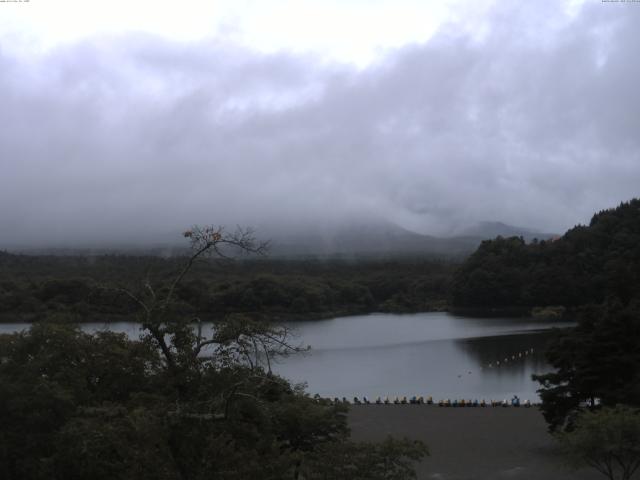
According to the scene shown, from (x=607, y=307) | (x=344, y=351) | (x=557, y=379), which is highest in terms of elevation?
(x=607, y=307)

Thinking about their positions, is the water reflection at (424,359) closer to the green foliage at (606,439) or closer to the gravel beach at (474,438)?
the gravel beach at (474,438)

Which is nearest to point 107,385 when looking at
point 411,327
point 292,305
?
point 411,327

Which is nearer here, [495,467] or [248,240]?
[248,240]

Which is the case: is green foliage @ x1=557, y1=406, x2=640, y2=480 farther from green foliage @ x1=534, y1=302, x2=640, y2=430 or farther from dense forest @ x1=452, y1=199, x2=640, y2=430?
dense forest @ x1=452, y1=199, x2=640, y2=430

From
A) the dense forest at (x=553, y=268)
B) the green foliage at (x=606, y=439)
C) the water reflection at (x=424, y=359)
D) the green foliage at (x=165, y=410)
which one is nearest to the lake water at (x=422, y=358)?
the water reflection at (x=424, y=359)

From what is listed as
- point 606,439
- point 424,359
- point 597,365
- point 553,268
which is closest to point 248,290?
point 424,359

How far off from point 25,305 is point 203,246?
4922 cm

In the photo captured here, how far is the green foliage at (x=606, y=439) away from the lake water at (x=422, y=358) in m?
8.41

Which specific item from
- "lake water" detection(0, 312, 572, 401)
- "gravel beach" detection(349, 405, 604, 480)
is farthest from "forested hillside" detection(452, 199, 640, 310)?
"gravel beach" detection(349, 405, 604, 480)

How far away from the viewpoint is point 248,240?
5.61 metres

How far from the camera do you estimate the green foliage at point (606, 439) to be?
1067 centimetres

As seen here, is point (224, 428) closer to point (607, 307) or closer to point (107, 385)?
point (107, 385)

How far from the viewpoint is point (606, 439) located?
1069cm

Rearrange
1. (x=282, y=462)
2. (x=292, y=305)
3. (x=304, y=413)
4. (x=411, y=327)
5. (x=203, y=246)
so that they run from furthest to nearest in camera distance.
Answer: (x=292, y=305) < (x=411, y=327) < (x=304, y=413) < (x=282, y=462) < (x=203, y=246)
